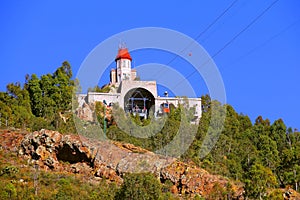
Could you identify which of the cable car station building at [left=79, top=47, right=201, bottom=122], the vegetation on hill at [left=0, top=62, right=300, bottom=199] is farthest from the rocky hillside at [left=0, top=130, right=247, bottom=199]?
the cable car station building at [left=79, top=47, right=201, bottom=122]

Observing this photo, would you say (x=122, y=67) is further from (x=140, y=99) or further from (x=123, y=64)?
(x=140, y=99)

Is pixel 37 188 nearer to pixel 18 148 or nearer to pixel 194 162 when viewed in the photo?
pixel 18 148

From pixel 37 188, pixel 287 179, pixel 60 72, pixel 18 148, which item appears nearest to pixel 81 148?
pixel 18 148

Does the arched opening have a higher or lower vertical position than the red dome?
lower

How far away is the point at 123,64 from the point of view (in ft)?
180

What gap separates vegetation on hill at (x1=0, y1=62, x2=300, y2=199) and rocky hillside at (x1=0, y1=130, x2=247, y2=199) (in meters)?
2.44

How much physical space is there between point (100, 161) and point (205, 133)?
10682 mm

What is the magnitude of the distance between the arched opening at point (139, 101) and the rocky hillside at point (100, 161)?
1049 centimetres

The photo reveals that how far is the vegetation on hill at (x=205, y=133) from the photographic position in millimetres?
33247

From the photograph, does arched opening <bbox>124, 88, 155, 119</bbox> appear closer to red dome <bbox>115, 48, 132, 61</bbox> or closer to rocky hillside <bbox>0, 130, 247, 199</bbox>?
red dome <bbox>115, 48, 132, 61</bbox>

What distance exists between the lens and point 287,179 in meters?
35.9

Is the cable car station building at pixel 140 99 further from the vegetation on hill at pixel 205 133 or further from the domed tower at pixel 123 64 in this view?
the domed tower at pixel 123 64

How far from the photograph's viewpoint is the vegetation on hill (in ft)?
109

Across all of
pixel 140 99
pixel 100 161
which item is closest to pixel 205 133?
pixel 140 99
